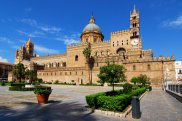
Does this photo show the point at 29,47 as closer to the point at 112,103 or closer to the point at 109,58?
the point at 109,58

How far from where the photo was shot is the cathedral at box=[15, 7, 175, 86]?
1998 inches

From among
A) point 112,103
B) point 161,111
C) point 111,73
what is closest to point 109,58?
point 111,73

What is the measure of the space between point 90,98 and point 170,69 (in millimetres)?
43788

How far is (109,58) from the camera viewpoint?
59031 millimetres

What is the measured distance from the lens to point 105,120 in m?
8.73

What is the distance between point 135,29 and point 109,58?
1346cm

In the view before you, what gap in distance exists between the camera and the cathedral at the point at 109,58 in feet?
167

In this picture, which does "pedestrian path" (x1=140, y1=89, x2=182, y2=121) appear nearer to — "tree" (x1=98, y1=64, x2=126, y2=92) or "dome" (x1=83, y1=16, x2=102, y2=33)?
"tree" (x1=98, y1=64, x2=126, y2=92)

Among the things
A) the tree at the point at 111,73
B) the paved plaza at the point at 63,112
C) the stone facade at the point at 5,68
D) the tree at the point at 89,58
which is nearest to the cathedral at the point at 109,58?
the tree at the point at 89,58

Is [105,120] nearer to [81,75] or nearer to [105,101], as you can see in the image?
[105,101]

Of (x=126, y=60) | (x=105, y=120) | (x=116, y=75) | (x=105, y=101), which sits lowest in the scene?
(x=105, y=120)

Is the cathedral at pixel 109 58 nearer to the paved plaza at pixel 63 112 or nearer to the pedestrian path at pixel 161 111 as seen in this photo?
the pedestrian path at pixel 161 111

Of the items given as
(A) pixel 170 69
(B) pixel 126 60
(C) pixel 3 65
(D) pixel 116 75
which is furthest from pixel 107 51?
(C) pixel 3 65

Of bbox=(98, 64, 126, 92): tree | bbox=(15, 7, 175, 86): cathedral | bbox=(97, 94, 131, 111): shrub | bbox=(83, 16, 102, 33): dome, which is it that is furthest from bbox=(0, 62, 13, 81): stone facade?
bbox=(97, 94, 131, 111): shrub
